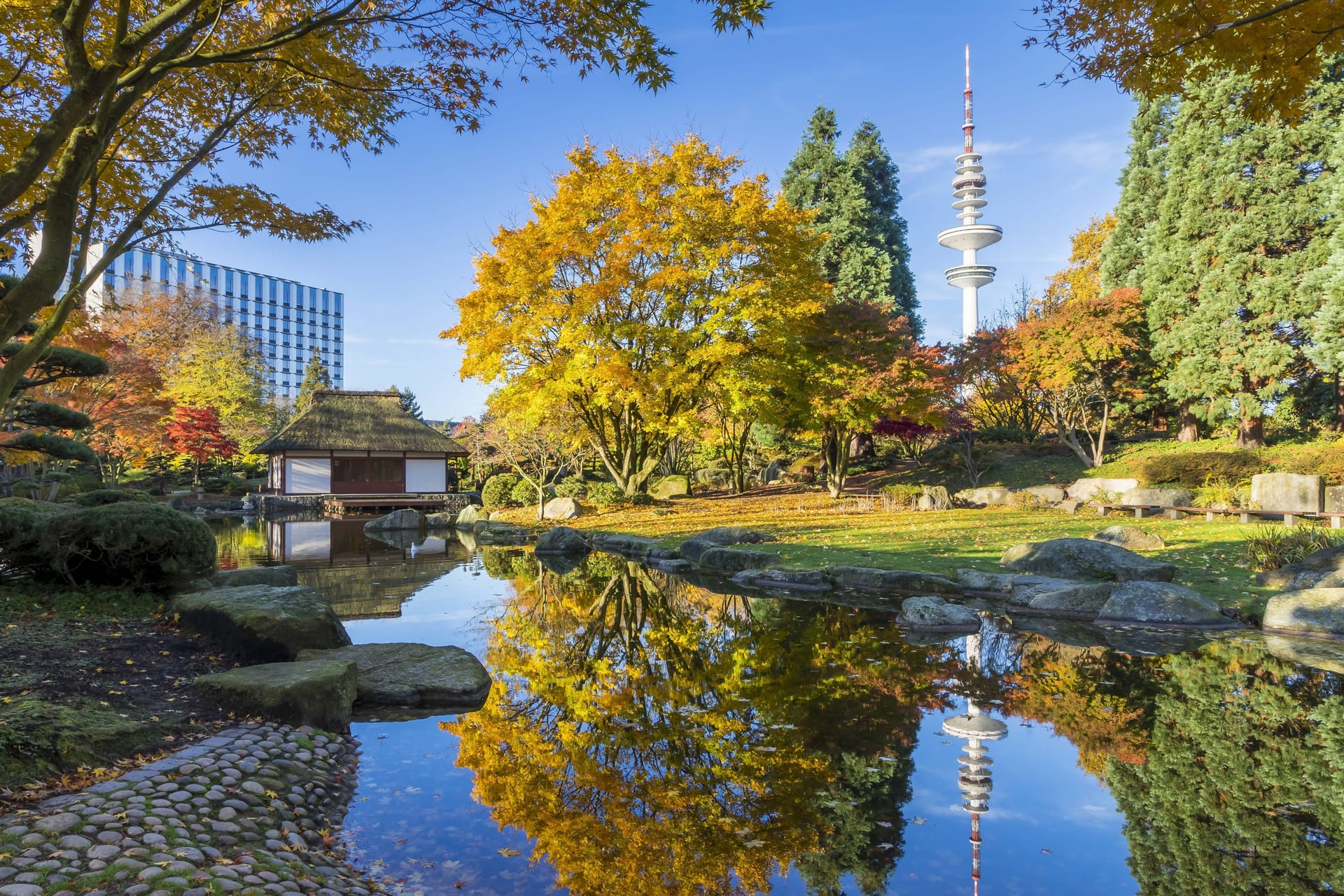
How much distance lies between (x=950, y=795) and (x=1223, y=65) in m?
5.48

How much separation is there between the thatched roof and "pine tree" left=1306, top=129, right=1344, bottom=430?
2811 cm

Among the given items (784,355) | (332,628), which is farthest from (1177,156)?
(332,628)

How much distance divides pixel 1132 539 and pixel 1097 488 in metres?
7.86

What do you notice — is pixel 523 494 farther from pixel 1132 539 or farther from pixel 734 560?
pixel 1132 539

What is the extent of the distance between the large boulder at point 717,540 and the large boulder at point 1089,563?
15.2 feet

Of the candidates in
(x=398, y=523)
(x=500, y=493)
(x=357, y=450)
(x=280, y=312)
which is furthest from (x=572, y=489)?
(x=280, y=312)

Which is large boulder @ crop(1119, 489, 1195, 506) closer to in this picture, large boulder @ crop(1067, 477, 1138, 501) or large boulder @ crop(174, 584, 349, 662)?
large boulder @ crop(1067, 477, 1138, 501)

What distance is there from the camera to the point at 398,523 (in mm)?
21578

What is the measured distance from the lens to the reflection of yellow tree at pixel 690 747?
3.15 m

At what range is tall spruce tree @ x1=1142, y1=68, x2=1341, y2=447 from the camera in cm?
1847

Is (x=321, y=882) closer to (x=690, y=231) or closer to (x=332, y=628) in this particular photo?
(x=332, y=628)

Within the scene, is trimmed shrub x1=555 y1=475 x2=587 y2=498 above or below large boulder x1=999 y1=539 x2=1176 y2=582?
above

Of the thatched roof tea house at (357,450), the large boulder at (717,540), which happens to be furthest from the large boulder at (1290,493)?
the thatched roof tea house at (357,450)

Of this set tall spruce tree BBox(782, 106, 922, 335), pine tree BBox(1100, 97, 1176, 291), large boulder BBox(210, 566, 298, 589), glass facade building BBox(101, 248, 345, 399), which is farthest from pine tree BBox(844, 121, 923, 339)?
glass facade building BBox(101, 248, 345, 399)
